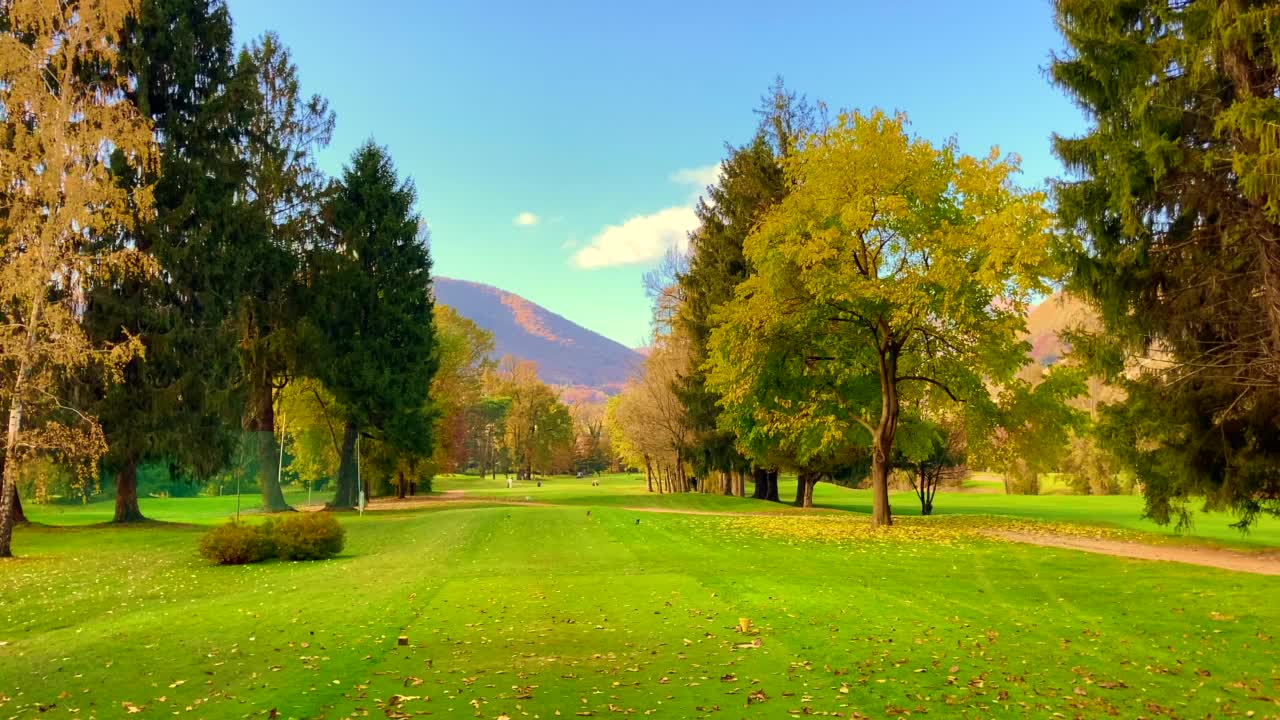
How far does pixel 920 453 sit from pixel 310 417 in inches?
1249

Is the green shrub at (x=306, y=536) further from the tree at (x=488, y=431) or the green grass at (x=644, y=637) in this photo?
the tree at (x=488, y=431)

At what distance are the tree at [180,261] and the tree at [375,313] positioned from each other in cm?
721

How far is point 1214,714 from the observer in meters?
5.82

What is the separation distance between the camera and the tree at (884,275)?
815 inches

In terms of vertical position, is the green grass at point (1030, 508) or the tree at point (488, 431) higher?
the tree at point (488, 431)

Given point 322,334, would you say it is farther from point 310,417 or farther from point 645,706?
point 645,706

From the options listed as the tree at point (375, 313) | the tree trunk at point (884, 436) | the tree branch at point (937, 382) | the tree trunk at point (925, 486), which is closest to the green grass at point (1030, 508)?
the tree trunk at point (925, 486)

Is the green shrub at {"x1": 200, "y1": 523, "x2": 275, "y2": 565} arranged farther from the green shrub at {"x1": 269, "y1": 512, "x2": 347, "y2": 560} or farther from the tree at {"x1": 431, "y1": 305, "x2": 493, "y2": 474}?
the tree at {"x1": 431, "y1": 305, "x2": 493, "y2": 474}

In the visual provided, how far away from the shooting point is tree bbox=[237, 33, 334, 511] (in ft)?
108

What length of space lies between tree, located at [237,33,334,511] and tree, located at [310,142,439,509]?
123cm

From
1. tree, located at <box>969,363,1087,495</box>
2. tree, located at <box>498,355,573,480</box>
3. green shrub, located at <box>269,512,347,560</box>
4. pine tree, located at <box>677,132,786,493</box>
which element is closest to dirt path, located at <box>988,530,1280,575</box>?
tree, located at <box>969,363,1087,495</box>

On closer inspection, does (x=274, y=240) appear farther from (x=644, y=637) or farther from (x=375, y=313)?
(x=644, y=637)

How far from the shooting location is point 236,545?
15891 millimetres

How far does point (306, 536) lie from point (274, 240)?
878 inches
